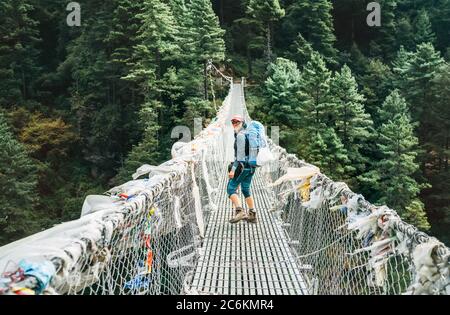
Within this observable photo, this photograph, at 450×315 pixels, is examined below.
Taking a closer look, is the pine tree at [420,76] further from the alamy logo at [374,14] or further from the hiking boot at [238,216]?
the hiking boot at [238,216]

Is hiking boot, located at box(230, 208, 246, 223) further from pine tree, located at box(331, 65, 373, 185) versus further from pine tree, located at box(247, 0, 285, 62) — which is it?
pine tree, located at box(247, 0, 285, 62)

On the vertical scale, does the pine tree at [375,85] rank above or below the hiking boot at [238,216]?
above

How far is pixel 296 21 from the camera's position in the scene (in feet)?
72.5

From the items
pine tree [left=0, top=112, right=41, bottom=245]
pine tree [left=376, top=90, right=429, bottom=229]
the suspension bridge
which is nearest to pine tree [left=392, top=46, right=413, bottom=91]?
pine tree [left=376, top=90, right=429, bottom=229]

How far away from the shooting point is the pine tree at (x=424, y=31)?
2002 centimetres

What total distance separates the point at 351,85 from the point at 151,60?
23.2 feet

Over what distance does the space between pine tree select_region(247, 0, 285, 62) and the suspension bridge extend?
17675 millimetres

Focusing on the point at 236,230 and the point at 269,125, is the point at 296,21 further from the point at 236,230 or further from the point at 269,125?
the point at 236,230

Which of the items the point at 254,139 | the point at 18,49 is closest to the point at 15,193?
the point at 18,49

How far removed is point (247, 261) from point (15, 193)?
1398 centimetres

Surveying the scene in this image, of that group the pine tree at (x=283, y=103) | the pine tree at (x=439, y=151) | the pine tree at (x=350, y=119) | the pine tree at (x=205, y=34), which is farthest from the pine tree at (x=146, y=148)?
the pine tree at (x=439, y=151)

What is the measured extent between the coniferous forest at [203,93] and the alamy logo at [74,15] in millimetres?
322
